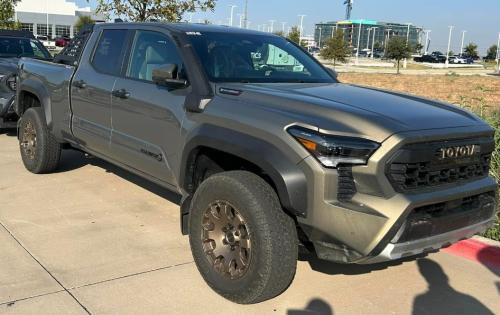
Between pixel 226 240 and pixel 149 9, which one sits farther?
pixel 149 9

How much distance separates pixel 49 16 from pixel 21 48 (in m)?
103

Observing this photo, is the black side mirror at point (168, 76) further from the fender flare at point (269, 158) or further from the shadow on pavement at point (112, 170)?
the shadow on pavement at point (112, 170)

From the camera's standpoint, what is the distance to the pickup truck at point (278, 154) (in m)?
3.12

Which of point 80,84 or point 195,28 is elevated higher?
point 195,28

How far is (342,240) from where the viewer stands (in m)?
3.14

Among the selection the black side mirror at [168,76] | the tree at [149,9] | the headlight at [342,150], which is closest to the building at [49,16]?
the tree at [149,9]

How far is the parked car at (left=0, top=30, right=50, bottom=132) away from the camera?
855cm

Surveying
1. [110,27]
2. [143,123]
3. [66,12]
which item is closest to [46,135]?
[110,27]

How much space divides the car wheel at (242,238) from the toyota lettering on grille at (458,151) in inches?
38.6

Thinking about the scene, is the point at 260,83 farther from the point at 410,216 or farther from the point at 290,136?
the point at 410,216

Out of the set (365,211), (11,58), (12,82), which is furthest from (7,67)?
(365,211)

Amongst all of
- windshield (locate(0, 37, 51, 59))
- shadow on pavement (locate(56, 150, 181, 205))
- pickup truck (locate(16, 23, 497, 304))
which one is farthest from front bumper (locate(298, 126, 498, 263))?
windshield (locate(0, 37, 51, 59))

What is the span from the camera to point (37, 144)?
6434 mm

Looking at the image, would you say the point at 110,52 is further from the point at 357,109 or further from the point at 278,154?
the point at 357,109
